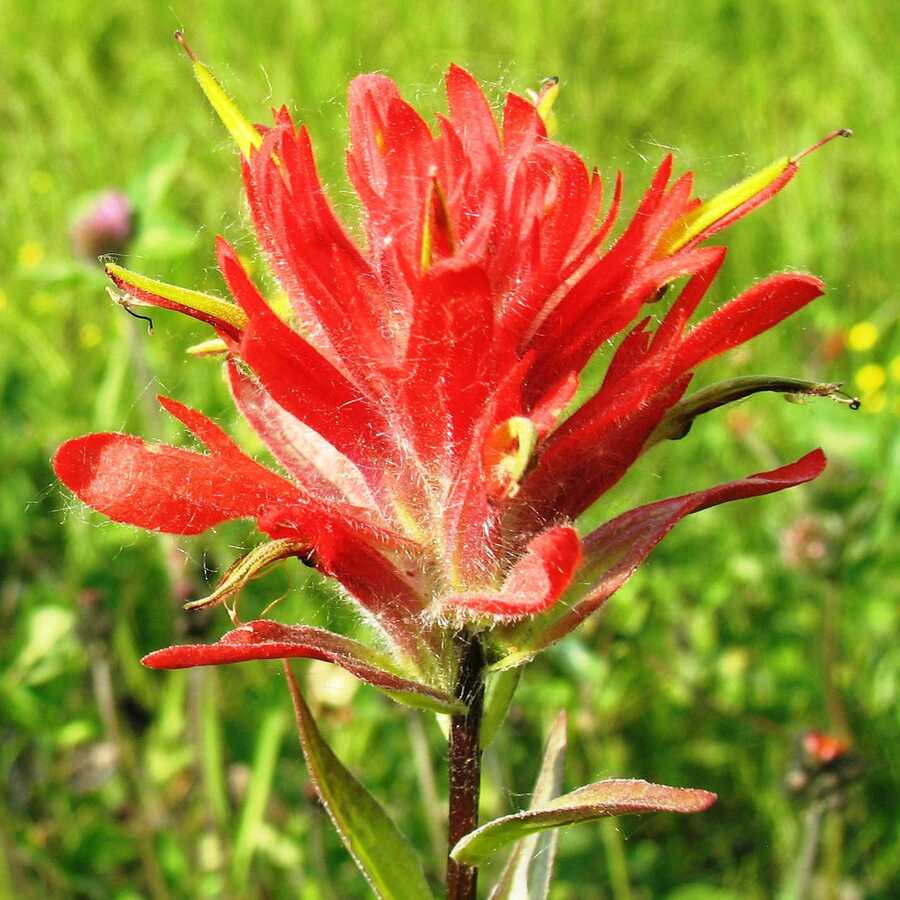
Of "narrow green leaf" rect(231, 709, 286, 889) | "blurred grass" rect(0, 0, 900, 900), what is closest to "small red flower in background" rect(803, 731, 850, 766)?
"blurred grass" rect(0, 0, 900, 900)

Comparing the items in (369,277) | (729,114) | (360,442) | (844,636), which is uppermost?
(729,114)

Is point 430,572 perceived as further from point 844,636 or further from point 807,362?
point 807,362

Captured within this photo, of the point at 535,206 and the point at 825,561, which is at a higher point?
the point at 535,206

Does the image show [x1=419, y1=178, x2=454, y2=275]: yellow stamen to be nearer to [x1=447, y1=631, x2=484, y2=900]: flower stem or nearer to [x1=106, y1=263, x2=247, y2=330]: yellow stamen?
[x1=106, y1=263, x2=247, y2=330]: yellow stamen

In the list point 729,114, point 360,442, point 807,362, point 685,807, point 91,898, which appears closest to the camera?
point 685,807

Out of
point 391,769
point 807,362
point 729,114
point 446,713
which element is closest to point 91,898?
point 391,769

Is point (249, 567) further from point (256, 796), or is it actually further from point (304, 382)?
point (256, 796)

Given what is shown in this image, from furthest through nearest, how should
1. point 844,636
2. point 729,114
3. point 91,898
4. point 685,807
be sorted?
1. point 729,114
2. point 844,636
3. point 91,898
4. point 685,807

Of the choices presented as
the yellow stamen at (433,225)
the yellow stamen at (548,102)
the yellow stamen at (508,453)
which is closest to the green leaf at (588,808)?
the yellow stamen at (508,453)
